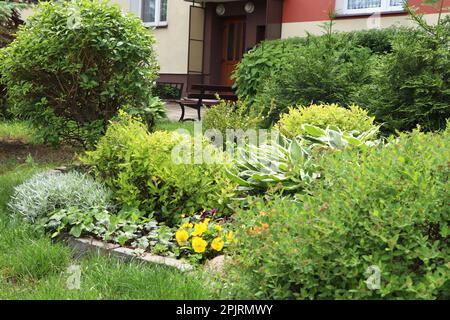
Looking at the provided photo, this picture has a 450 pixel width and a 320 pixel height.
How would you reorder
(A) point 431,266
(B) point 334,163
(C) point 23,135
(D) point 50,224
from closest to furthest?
(A) point 431,266 → (B) point 334,163 → (D) point 50,224 → (C) point 23,135

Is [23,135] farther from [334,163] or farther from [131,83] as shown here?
[334,163]

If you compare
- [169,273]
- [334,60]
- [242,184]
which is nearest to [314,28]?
[334,60]

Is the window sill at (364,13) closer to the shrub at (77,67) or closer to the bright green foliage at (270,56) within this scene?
the bright green foliage at (270,56)

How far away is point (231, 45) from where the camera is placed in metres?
18.2

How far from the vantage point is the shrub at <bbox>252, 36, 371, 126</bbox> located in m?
7.03

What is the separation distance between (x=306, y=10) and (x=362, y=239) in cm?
1299

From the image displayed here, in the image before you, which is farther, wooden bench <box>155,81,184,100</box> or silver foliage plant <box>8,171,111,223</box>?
wooden bench <box>155,81,184,100</box>

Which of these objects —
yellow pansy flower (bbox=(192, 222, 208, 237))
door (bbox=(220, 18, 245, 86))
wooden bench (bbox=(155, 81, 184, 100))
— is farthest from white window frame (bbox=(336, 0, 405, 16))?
yellow pansy flower (bbox=(192, 222, 208, 237))

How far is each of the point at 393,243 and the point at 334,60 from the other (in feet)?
17.7

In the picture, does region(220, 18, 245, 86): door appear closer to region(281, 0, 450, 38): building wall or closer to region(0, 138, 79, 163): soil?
region(281, 0, 450, 38): building wall

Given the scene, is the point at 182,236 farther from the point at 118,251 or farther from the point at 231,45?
the point at 231,45

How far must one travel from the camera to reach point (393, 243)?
212cm

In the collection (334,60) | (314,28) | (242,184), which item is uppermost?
(314,28)

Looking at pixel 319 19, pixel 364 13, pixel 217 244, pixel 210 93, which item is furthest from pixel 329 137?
pixel 319 19
